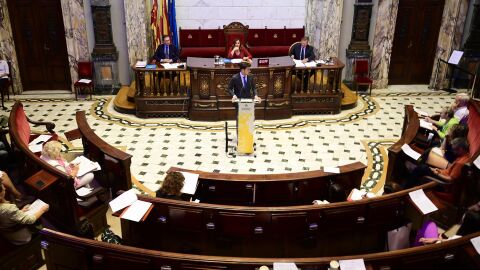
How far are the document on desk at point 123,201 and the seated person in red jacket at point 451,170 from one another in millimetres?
3433

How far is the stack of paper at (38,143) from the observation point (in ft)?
21.4

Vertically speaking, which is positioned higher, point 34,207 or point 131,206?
point 131,206

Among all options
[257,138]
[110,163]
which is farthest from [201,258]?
[257,138]

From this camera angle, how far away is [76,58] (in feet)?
36.5

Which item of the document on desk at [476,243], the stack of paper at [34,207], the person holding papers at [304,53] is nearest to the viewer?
the document on desk at [476,243]

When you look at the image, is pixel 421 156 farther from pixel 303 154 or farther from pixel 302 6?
pixel 302 6

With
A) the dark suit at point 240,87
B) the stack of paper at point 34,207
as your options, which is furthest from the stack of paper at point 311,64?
the stack of paper at point 34,207

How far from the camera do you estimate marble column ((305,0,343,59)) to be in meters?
11.1

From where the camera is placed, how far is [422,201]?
15.6 ft

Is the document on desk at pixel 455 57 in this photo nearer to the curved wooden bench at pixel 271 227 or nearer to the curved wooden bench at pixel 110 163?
the curved wooden bench at pixel 271 227

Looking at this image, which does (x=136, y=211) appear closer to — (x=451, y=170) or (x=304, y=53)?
(x=451, y=170)

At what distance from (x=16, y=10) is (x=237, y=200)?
856 cm

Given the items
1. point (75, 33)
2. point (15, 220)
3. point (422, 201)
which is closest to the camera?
point (15, 220)

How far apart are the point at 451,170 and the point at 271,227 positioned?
260 centimetres
